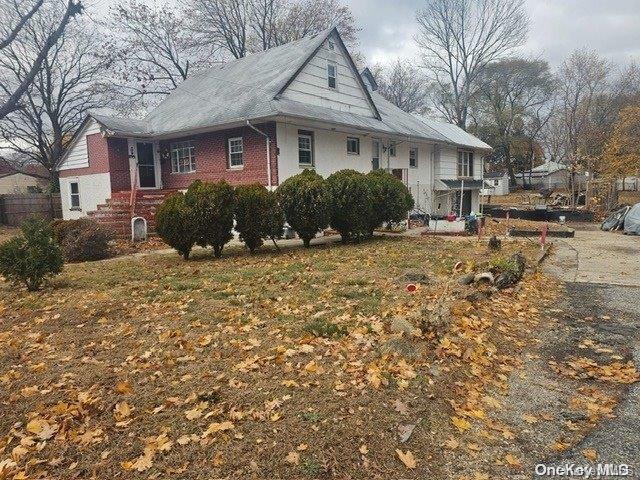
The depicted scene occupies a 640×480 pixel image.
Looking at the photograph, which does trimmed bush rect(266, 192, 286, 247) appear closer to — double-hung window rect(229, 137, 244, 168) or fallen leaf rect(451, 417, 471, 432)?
double-hung window rect(229, 137, 244, 168)

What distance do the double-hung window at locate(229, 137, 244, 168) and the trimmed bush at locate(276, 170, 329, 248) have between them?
574 centimetres

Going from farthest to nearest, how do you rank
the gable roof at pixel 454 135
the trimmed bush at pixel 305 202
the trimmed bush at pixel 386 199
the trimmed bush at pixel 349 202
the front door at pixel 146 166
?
the gable roof at pixel 454 135 → the front door at pixel 146 166 → the trimmed bush at pixel 386 199 → the trimmed bush at pixel 349 202 → the trimmed bush at pixel 305 202

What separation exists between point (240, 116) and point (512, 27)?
3421 centimetres

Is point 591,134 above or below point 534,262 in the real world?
above

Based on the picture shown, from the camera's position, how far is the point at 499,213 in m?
28.2

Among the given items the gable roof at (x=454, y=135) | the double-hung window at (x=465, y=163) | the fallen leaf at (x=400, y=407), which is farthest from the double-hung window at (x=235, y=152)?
the double-hung window at (x=465, y=163)

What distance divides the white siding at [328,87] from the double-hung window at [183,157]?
17.3ft

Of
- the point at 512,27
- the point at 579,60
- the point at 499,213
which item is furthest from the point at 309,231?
the point at 512,27

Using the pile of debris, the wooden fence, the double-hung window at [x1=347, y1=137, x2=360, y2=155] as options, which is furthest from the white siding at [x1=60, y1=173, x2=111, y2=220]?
the pile of debris

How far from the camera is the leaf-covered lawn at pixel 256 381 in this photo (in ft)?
9.26

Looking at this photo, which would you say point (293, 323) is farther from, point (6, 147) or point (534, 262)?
point (6, 147)

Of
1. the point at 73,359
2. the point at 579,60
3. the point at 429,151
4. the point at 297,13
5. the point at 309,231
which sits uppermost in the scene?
the point at 297,13

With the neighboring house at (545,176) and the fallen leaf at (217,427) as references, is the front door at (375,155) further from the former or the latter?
the neighboring house at (545,176)

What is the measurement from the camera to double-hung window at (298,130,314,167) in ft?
54.4
